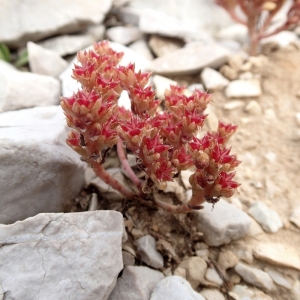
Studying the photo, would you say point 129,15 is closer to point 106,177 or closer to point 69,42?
point 69,42

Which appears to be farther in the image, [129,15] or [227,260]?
[129,15]

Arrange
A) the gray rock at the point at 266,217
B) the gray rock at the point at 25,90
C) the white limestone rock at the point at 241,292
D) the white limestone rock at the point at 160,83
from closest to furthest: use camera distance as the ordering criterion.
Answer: the white limestone rock at the point at 241,292, the gray rock at the point at 266,217, the gray rock at the point at 25,90, the white limestone rock at the point at 160,83

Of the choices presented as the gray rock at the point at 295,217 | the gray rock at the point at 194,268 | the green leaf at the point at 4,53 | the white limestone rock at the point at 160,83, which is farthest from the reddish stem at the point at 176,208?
the green leaf at the point at 4,53

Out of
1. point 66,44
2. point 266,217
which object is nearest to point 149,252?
point 266,217

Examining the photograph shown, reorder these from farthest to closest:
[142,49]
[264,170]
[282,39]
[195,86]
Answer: [282,39] → [142,49] → [195,86] → [264,170]

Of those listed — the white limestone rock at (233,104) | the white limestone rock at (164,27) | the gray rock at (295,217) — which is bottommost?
the gray rock at (295,217)

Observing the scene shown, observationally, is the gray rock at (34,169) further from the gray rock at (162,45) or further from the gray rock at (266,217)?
the gray rock at (162,45)

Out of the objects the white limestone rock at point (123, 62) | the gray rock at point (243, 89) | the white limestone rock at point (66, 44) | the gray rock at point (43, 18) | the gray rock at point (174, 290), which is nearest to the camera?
the gray rock at point (174, 290)
